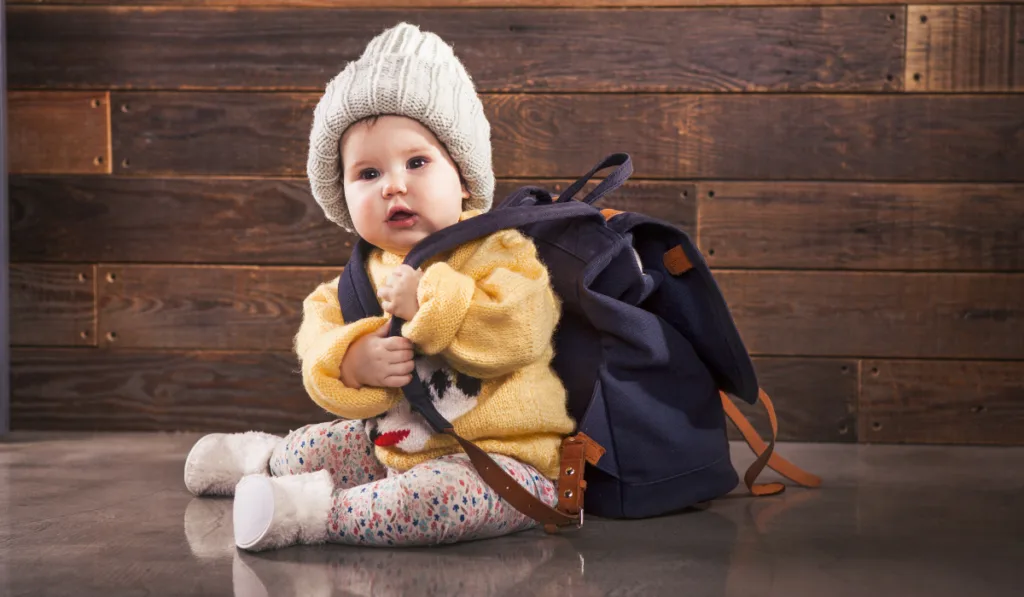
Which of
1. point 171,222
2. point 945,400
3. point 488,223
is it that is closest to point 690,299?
point 488,223

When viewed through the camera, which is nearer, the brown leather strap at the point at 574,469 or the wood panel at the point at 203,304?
the brown leather strap at the point at 574,469

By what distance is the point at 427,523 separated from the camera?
1.13 m

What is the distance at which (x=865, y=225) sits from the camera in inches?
73.0

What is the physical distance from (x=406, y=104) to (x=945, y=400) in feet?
3.79

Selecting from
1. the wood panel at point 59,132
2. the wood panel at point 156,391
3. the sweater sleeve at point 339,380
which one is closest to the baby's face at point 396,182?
the sweater sleeve at point 339,380

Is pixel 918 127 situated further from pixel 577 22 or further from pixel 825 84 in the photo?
pixel 577 22

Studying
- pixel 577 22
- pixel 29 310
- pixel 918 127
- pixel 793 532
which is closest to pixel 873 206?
pixel 918 127

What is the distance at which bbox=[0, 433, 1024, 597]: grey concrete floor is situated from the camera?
1038mm

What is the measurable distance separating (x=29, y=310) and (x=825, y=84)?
148 centimetres

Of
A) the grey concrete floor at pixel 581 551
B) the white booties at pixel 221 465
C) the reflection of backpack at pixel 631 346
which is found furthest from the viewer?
the white booties at pixel 221 465

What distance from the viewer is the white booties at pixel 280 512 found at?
1121 mm

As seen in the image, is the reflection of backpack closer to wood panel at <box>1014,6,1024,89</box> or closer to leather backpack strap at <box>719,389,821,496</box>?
leather backpack strap at <box>719,389,821,496</box>

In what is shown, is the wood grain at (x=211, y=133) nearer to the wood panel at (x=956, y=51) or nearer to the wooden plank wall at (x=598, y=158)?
the wooden plank wall at (x=598, y=158)

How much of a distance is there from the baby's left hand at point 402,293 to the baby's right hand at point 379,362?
27 millimetres
